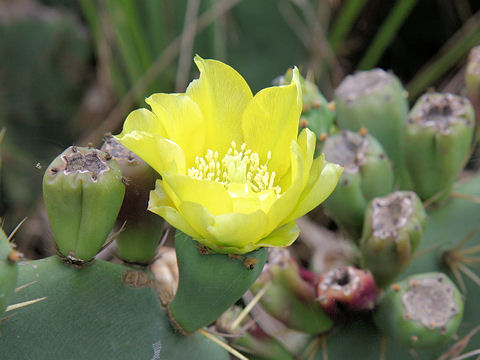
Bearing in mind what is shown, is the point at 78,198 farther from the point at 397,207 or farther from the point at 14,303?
the point at 397,207

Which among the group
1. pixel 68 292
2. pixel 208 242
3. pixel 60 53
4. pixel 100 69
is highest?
pixel 208 242

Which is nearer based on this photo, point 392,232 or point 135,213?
point 135,213

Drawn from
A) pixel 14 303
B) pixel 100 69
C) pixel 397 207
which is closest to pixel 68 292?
pixel 14 303

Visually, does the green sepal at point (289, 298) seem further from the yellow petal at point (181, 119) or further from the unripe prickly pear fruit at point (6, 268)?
the unripe prickly pear fruit at point (6, 268)

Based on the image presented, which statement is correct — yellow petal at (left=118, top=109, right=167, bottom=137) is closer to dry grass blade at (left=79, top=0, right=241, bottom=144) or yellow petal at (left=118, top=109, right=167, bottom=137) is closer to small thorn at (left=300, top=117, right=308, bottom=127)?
small thorn at (left=300, top=117, right=308, bottom=127)

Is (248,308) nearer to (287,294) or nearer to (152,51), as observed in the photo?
(287,294)

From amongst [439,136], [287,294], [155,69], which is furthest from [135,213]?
[155,69]

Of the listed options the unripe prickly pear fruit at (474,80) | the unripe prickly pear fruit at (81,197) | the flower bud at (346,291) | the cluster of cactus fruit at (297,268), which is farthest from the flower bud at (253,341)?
the unripe prickly pear fruit at (474,80)
